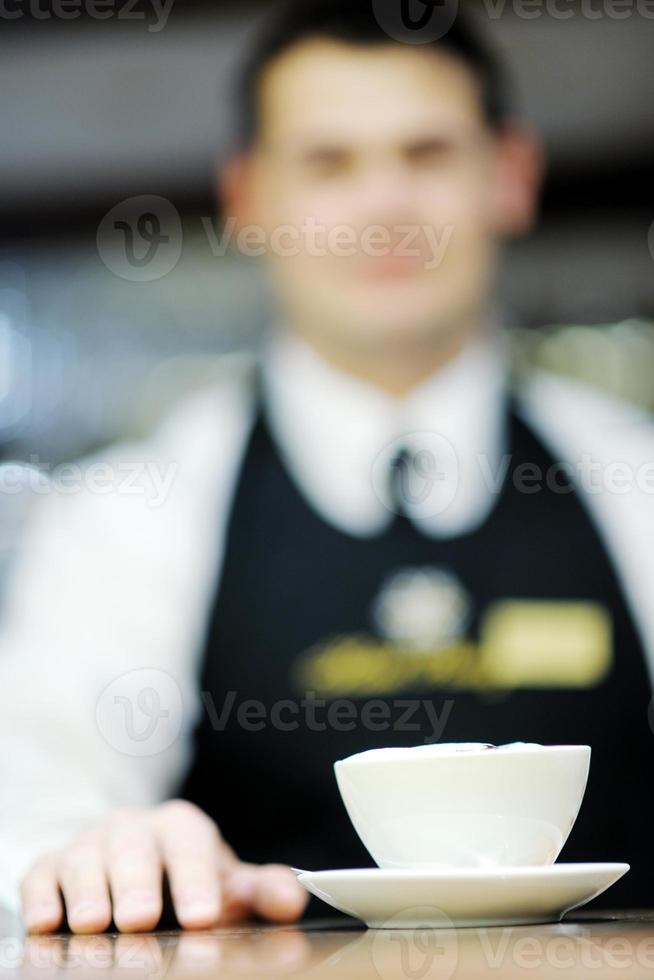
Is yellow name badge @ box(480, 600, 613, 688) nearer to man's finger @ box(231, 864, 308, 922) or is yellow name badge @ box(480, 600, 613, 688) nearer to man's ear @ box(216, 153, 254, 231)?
man's ear @ box(216, 153, 254, 231)

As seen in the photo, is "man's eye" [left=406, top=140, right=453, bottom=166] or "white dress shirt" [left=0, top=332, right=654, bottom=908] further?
"man's eye" [left=406, top=140, right=453, bottom=166]

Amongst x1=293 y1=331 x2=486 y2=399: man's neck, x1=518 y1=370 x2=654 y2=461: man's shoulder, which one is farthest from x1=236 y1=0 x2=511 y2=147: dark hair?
x1=518 y1=370 x2=654 y2=461: man's shoulder

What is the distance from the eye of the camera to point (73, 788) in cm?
161

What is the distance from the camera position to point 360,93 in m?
2.15

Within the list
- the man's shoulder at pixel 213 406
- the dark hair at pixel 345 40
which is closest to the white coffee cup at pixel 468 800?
the man's shoulder at pixel 213 406

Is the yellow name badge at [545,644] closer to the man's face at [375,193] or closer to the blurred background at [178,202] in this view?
the blurred background at [178,202]

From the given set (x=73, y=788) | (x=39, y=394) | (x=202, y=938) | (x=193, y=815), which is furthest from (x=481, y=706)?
(x=202, y=938)

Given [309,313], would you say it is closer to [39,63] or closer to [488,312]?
[488,312]

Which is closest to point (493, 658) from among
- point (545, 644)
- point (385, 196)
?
point (545, 644)

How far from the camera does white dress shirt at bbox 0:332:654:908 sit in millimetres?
1925

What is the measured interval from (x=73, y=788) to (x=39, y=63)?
4.35 ft

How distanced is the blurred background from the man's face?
0.25ft

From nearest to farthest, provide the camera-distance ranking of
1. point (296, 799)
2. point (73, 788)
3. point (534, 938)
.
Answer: point (534, 938) < point (73, 788) < point (296, 799)

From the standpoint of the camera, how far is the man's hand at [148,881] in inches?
28.1
